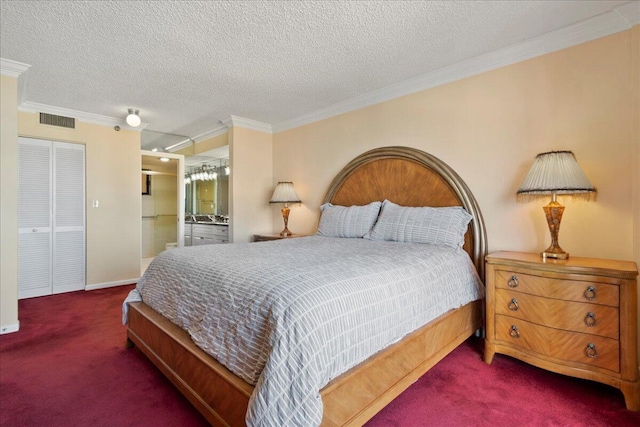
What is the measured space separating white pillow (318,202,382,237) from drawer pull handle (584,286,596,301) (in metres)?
1.67

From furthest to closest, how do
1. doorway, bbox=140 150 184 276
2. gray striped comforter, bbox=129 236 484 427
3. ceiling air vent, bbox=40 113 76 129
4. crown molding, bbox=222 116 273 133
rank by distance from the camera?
doorway, bbox=140 150 184 276 < crown molding, bbox=222 116 273 133 < ceiling air vent, bbox=40 113 76 129 < gray striped comforter, bbox=129 236 484 427

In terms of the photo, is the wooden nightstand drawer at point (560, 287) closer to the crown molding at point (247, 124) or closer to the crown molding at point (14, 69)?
the crown molding at point (247, 124)

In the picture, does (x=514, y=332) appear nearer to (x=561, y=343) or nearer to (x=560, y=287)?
(x=561, y=343)

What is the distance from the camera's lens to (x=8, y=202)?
277 centimetres

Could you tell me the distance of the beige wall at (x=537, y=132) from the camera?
2.07m

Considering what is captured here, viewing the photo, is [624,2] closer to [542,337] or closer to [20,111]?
[542,337]

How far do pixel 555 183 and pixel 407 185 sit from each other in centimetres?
127

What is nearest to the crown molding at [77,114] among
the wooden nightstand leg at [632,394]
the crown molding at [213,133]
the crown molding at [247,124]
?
the crown molding at [213,133]

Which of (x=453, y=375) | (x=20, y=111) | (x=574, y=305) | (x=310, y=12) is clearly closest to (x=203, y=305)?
(x=453, y=375)

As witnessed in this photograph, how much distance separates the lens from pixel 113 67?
2.80 meters

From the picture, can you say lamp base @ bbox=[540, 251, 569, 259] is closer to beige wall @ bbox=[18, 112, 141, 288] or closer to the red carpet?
the red carpet

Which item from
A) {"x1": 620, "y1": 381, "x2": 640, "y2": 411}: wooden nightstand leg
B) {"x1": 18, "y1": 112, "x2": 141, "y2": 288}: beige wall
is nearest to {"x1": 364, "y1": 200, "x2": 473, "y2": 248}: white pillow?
{"x1": 620, "y1": 381, "x2": 640, "y2": 411}: wooden nightstand leg

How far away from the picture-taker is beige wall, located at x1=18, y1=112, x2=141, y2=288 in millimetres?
4258

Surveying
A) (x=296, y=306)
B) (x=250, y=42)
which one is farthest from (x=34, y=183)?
(x=296, y=306)
